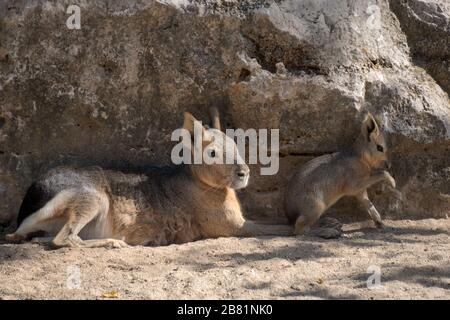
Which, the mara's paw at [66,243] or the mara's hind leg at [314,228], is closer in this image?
the mara's paw at [66,243]

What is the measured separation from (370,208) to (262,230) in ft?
3.61

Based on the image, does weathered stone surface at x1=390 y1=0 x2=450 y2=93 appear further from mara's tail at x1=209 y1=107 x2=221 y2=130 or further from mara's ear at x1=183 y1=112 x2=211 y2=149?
mara's ear at x1=183 y1=112 x2=211 y2=149

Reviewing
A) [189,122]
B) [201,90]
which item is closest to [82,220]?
[189,122]

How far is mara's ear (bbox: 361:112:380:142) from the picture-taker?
25.4 feet

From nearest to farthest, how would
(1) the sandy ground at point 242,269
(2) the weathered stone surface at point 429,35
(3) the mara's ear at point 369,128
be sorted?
(1) the sandy ground at point 242,269 < (3) the mara's ear at point 369,128 < (2) the weathered stone surface at point 429,35

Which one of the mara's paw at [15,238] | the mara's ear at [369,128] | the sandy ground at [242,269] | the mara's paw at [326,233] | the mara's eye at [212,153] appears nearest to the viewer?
the sandy ground at [242,269]

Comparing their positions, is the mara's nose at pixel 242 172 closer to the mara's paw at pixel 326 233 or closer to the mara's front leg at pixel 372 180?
the mara's paw at pixel 326 233

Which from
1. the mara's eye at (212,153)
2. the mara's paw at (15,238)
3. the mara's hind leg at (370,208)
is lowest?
the mara's paw at (15,238)

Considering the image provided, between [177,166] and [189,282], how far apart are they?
6.69ft

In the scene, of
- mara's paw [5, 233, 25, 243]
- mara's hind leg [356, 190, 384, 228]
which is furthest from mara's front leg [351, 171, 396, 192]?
mara's paw [5, 233, 25, 243]

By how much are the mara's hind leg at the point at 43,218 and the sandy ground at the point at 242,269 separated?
0.16 metres

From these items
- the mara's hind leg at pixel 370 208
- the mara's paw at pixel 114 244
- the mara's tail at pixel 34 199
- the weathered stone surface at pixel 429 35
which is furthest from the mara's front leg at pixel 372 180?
the mara's tail at pixel 34 199

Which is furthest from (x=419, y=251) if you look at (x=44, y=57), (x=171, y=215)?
(x=44, y=57)

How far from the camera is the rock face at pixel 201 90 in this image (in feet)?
25.7
